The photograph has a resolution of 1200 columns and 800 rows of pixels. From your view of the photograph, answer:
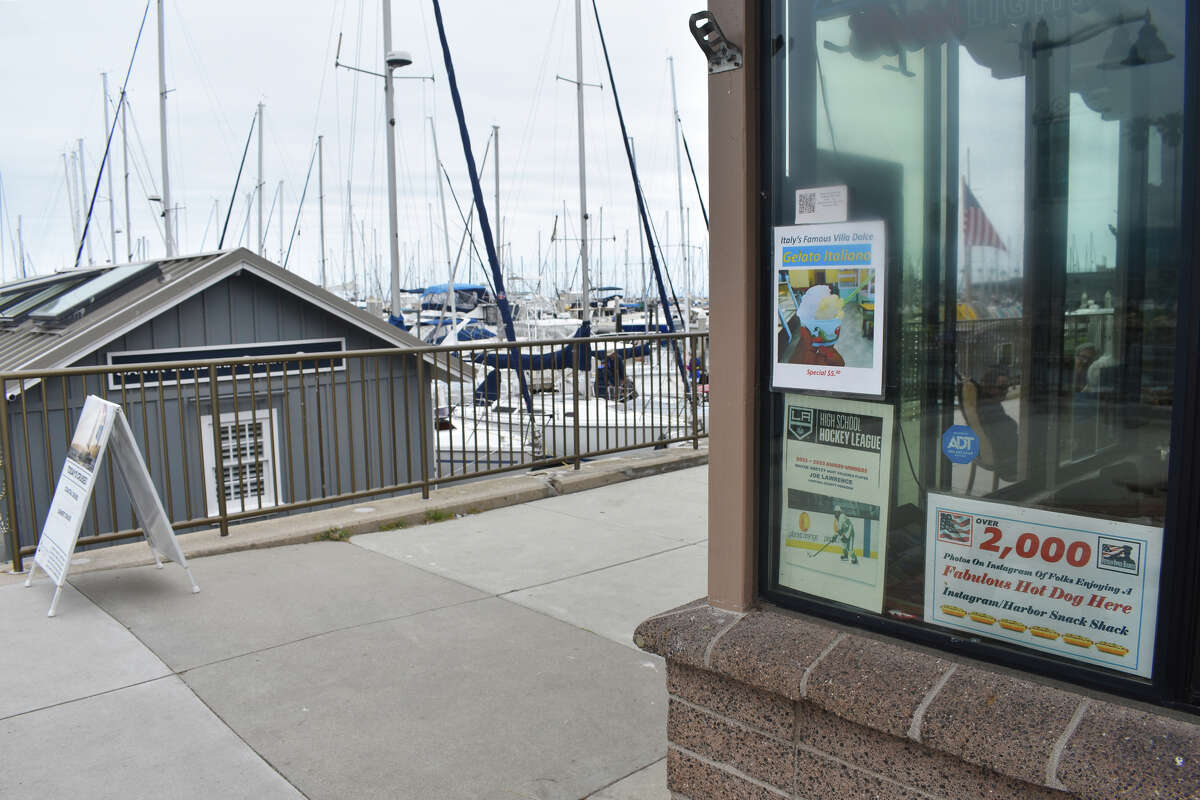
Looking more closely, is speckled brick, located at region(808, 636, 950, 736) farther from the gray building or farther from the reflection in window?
the gray building

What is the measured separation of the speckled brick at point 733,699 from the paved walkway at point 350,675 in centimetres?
66

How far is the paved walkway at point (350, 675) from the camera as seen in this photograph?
11.4ft

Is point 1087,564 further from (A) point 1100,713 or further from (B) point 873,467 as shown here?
(B) point 873,467

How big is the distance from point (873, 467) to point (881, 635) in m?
0.51

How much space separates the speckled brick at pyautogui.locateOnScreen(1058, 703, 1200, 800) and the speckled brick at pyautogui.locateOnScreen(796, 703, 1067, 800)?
0.43 ft

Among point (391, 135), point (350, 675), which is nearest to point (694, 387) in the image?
point (350, 675)

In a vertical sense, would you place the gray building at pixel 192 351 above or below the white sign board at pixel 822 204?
below

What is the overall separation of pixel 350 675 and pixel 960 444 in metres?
3.07

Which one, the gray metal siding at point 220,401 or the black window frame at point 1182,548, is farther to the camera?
the gray metal siding at point 220,401

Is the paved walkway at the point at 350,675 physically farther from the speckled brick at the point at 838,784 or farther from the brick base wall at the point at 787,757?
the speckled brick at the point at 838,784

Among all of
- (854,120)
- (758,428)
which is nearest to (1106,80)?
(854,120)

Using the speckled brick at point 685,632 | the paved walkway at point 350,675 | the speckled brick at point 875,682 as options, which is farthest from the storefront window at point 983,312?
the paved walkway at point 350,675

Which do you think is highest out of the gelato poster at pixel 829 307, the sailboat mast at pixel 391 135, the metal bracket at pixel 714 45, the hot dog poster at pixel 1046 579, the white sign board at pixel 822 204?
the sailboat mast at pixel 391 135

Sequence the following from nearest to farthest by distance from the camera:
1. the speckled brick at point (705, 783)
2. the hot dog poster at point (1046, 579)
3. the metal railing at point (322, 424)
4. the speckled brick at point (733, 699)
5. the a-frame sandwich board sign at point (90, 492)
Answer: the hot dog poster at point (1046, 579), the speckled brick at point (733, 699), the speckled brick at point (705, 783), the a-frame sandwich board sign at point (90, 492), the metal railing at point (322, 424)
